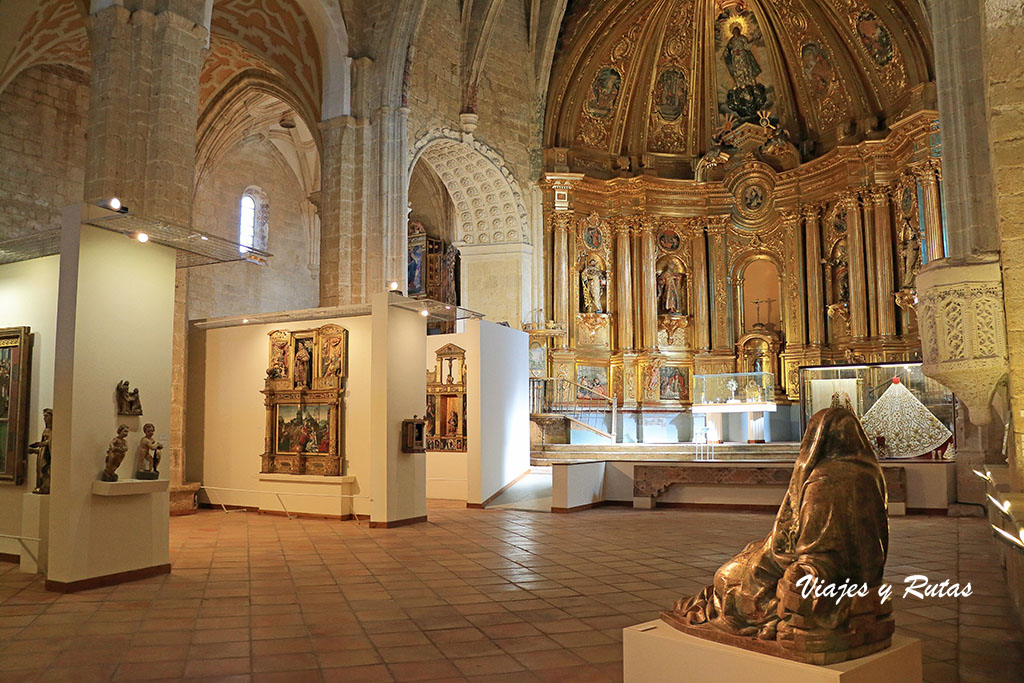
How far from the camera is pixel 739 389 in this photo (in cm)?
1802

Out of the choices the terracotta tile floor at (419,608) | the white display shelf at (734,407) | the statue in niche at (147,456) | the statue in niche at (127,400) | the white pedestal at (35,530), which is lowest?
the terracotta tile floor at (419,608)

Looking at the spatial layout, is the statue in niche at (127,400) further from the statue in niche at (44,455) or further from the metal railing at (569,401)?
the metal railing at (569,401)

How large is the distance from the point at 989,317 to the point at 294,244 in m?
22.2

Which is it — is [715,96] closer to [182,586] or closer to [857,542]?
[182,586]

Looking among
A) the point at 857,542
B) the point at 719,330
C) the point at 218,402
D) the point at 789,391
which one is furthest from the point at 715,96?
the point at 857,542

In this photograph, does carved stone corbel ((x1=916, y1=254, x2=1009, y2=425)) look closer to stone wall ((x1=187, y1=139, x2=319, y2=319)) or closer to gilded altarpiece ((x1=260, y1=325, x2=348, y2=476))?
gilded altarpiece ((x1=260, y1=325, x2=348, y2=476))

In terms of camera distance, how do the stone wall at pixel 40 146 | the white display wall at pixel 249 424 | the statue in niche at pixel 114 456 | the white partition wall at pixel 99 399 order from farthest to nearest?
the stone wall at pixel 40 146
the white display wall at pixel 249 424
the statue in niche at pixel 114 456
the white partition wall at pixel 99 399

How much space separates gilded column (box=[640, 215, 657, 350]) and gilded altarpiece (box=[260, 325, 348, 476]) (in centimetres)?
1152

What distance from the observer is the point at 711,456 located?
632 inches

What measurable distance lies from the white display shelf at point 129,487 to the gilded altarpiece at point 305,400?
404cm

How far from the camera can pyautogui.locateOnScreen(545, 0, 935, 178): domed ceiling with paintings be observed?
1981 cm

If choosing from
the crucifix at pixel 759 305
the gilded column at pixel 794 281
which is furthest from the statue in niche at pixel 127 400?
the crucifix at pixel 759 305

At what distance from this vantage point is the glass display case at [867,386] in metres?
16.9

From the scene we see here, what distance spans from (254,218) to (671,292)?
40.5 feet
